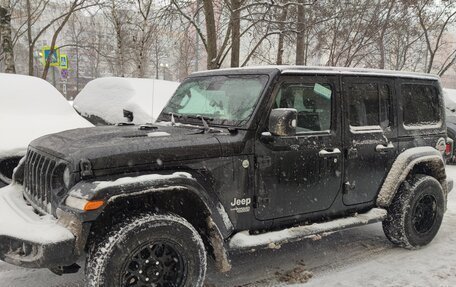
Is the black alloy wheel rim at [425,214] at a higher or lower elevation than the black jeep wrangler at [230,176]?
lower

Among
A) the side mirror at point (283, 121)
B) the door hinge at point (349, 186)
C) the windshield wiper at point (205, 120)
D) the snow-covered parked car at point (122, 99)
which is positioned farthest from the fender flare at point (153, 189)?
the snow-covered parked car at point (122, 99)

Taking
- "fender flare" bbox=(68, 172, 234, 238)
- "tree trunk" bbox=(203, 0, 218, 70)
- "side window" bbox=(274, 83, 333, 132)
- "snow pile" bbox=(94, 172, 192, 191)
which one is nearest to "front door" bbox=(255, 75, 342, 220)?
"side window" bbox=(274, 83, 333, 132)

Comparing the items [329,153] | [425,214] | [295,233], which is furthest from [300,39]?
[295,233]

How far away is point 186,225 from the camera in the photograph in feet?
10.9

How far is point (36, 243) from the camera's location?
2.92 meters

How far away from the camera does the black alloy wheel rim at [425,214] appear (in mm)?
5066

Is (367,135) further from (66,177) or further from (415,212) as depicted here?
(66,177)

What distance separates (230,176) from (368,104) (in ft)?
6.05

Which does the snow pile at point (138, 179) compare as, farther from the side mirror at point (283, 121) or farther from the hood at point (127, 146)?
the side mirror at point (283, 121)

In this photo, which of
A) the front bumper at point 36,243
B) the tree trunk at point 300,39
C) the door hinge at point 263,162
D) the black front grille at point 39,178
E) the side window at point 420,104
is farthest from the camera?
the tree trunk at point 300,39

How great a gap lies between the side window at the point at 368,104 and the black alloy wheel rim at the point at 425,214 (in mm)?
1077

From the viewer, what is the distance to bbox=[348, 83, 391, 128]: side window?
4.48 m

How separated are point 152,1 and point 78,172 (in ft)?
63.1

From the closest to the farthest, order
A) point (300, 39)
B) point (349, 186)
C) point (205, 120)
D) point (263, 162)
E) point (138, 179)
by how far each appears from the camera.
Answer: point (138, 179) → point (263, 162) → point (205, 120) → point (349, 186) → point (300, 39)
